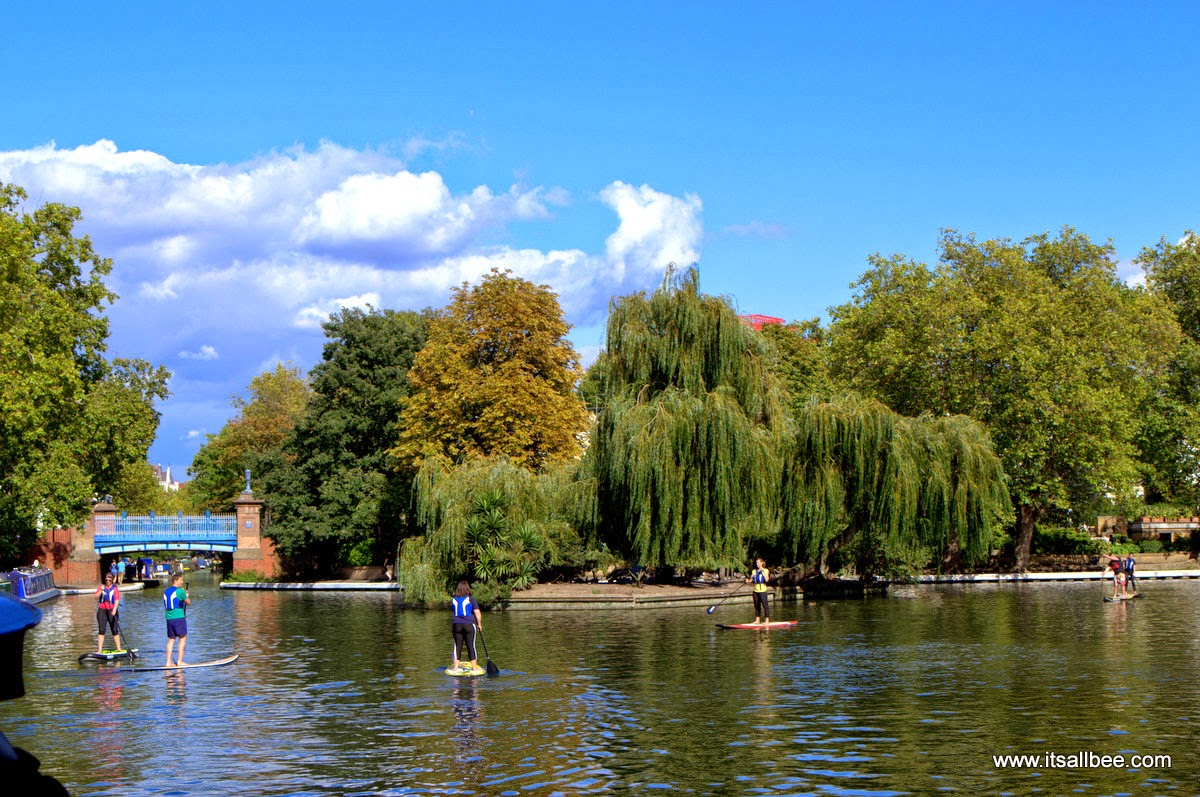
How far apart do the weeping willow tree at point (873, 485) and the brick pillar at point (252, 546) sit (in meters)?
39.3

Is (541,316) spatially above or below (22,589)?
above

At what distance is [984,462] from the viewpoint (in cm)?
4575

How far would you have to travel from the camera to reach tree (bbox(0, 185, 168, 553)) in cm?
5006

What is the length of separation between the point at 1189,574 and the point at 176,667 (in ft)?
184

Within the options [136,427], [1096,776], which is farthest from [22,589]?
[1096,776]

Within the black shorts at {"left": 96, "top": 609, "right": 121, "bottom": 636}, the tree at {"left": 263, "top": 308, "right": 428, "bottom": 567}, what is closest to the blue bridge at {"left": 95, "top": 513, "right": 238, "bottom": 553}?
the tree at {"left": 263, "top": 308, "right": 428, "bottom": 567}

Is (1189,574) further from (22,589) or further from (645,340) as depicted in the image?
(22,589)

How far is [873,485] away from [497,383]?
2291 cm

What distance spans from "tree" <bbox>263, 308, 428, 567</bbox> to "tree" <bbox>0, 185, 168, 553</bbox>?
8.89m

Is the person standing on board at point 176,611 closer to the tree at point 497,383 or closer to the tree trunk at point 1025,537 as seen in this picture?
the tree at point 497,383

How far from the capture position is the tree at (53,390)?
50.1 meters

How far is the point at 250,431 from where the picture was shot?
298ft

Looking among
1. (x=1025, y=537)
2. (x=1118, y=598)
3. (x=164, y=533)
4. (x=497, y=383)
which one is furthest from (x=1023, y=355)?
(x=164, y=533)

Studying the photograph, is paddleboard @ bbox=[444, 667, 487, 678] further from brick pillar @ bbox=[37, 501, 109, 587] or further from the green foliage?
brick pillar @ bbox=[37, 501, 109, 587]
